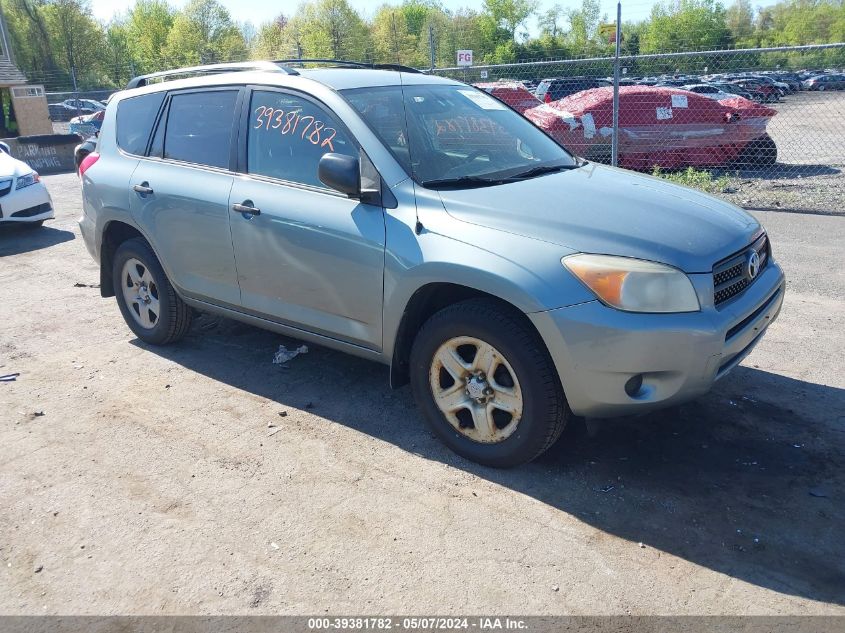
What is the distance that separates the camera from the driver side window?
4.11 m

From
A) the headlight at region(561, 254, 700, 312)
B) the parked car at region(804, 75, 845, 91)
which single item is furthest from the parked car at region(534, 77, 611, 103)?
the headlight at region(561, 254, 700, 312)

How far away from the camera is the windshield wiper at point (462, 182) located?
3.82 meters

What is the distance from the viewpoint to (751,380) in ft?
15.1

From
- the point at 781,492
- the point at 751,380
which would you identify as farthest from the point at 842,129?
the point at 781,492

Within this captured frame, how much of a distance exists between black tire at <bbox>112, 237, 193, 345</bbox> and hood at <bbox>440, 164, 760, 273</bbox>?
2407 mm

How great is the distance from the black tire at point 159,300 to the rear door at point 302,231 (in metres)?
0.92

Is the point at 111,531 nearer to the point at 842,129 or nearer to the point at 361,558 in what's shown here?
the point at 361,558

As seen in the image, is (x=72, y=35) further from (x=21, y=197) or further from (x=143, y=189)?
(x=143, y=189)

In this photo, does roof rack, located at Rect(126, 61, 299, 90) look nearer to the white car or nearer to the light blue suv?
the light blue suv

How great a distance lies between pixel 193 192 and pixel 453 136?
1.66m

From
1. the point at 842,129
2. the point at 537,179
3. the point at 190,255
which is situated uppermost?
the point at 537,179

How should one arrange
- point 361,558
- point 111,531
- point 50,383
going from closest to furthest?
1. point 361,558
2. point 111,531
3. point 50,383

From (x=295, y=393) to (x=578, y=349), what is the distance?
2.08 metres

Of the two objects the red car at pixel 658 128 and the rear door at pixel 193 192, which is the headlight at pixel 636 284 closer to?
the rear door at pixel 193 192
